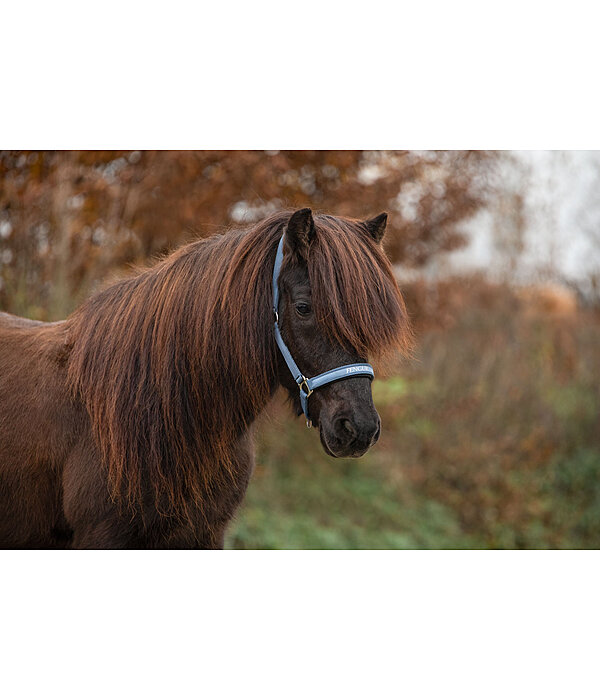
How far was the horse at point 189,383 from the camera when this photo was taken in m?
2.31

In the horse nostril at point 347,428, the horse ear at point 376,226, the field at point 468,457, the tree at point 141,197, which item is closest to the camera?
the horse nostril at point 347,428

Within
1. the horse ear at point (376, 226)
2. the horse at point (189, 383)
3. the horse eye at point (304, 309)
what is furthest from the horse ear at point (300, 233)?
the horse ear at point (376, 226)

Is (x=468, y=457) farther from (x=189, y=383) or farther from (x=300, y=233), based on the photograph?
(x=300, y=233)

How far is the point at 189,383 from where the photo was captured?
2.48 meters

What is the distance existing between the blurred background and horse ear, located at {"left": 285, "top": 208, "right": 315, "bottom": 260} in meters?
3.18

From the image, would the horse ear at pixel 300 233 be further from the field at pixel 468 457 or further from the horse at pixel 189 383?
the field at pixel 468 457

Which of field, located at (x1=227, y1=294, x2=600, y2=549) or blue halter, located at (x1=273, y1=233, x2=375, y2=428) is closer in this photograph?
blue halter, located at (x1=273, y1=233, x2=375, y2=428)

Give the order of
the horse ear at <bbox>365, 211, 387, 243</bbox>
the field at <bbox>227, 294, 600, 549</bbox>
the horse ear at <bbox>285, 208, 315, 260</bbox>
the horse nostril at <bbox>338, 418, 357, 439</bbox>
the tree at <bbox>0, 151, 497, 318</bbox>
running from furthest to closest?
the field at <bbox>227, 294, 600, 549</bbox>
the tree at <bbox>0, 151, 497, 318</bbox>
the horse ear at <bbox>365, 211, 387, 243</bbox>
the horse ear at <bbox>285, 208, 315, 260</bbox>
the horse nostril at <bbox>338, 418, 357, 439</bbox>

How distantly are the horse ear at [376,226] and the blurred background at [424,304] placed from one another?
299 cm

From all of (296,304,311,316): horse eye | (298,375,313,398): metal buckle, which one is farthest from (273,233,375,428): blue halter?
(296,304,311,316): horse eye

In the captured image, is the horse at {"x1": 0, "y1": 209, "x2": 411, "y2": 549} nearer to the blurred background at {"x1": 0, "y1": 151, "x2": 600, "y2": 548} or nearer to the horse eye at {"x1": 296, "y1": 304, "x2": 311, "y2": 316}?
the horse eye at {"x1": 296, "y1": 304, "x2": 311, "y2": 316}

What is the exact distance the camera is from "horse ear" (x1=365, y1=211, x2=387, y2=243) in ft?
8.57

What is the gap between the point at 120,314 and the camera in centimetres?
262

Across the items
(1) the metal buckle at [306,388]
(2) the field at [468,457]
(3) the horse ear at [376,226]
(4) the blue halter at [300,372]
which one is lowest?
(2) the field at [468,457]
